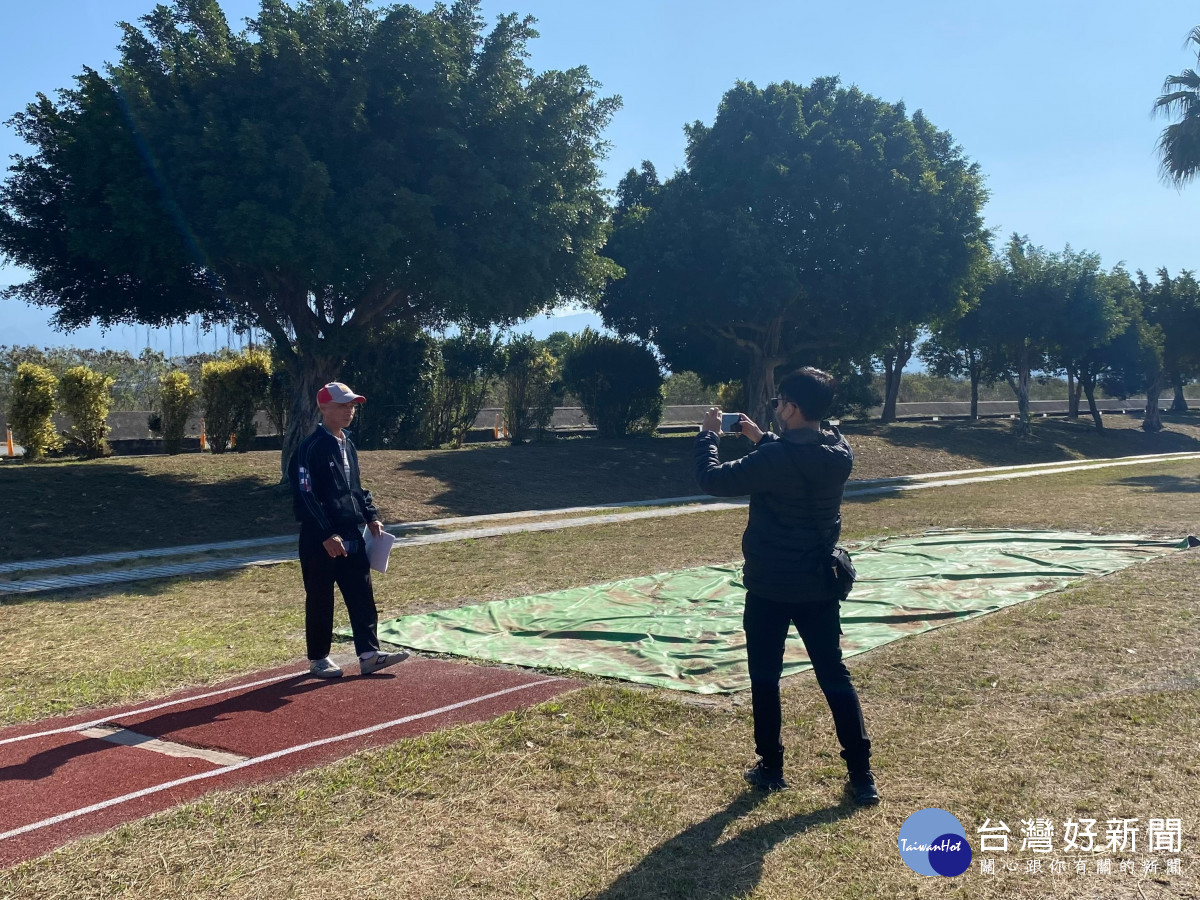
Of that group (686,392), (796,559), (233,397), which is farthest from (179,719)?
(686,392)

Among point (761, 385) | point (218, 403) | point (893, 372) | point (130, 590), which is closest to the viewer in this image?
point (130, 590)

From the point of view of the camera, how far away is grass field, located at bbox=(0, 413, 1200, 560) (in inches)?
526

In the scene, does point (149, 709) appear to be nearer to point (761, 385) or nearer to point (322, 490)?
point (322, 490)

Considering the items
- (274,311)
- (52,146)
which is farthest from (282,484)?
(52,146)

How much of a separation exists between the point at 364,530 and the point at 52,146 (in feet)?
42.7

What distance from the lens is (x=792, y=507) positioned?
429 centimetres

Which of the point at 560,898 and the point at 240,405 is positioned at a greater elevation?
the point at 240,405

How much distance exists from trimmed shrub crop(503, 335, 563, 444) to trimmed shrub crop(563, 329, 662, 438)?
1.49 metres

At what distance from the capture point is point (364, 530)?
259 inches

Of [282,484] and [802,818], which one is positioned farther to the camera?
[282,484]

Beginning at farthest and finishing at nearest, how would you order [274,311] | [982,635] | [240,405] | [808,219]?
1. [808,219]
2. [240,405]
3. [274,311]
4. [982,635]

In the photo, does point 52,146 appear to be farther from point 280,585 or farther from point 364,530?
point 364,530

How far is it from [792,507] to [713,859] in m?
1.49

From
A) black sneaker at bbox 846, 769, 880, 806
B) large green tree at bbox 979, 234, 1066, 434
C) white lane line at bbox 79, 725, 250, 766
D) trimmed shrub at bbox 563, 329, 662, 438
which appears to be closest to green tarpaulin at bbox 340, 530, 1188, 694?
black sneaker at bbox 846, 769, 880, 806
